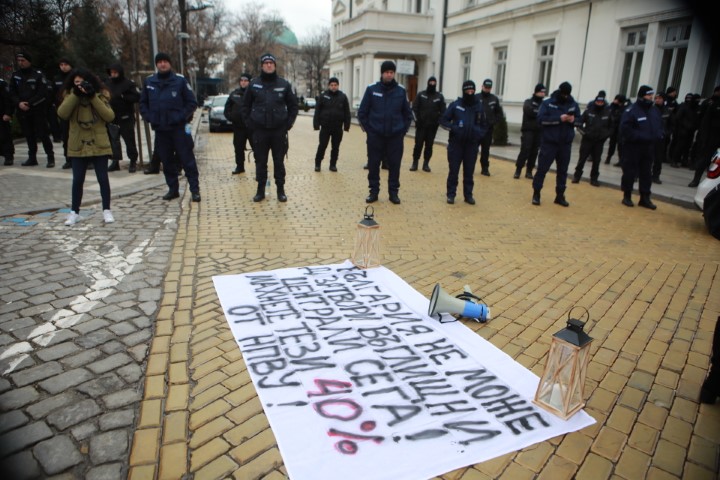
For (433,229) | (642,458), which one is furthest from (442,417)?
(433,229)

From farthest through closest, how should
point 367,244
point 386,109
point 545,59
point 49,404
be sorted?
point 545,59 < point 386,109 < point 367,244 < point 49,404

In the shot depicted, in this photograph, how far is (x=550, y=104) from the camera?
7.86m

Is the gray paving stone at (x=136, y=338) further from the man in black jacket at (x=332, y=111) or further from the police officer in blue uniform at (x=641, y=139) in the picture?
the police officer in blue uniform at (x=641, y=139)

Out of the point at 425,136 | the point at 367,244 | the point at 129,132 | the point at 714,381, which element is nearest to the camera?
the point at 714,381

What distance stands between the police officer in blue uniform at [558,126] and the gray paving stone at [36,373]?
728 cm

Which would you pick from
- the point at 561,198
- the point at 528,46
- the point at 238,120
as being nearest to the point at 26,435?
the point at 561,198

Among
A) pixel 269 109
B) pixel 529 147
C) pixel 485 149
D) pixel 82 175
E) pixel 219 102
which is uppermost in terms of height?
pixel 219 102

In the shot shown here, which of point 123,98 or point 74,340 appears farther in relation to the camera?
point 123,98

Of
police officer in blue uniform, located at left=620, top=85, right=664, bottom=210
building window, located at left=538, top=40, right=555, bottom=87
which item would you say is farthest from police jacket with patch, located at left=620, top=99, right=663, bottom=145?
building window, located at left=538, top=40, right=555, bottom=87

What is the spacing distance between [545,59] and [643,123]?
13503 millimetres

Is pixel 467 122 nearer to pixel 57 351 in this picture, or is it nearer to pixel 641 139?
pixel 641 139

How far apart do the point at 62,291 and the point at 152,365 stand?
66.5 inches

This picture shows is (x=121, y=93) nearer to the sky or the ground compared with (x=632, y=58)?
nearer to the ground

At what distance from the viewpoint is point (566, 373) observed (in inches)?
108
